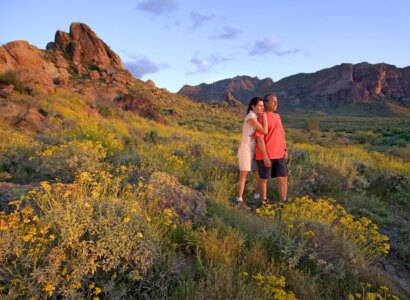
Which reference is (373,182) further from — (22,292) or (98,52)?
(98,52)

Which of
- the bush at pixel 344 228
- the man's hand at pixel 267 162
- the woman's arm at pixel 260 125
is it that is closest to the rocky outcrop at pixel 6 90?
the woman's arm at pixel 260 125

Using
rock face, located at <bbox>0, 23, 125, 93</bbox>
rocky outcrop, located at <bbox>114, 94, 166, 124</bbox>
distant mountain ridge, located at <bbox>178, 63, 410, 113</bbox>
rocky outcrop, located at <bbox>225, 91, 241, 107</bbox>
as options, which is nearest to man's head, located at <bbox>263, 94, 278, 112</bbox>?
rocky outcrop, located at <bbox>114, 94, 166, 124</bbox>

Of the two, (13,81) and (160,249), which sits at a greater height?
(13,81)

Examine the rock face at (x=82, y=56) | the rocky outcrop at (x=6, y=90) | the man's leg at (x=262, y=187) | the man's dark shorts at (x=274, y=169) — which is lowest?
the man's leg at (x=262, y=187)

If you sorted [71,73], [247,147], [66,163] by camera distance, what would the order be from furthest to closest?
1. [71,73]
2. [247,147]
3. [66,163]

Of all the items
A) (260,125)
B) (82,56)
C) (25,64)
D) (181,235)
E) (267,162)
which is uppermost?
(82,56)

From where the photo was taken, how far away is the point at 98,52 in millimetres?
58656

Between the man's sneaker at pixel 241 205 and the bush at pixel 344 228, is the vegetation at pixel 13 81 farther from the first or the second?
the bush at pixel 344 228

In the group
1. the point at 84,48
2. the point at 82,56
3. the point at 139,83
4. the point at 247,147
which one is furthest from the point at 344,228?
the point at 84,48

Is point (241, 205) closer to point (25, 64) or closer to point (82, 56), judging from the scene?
point (25, 64)

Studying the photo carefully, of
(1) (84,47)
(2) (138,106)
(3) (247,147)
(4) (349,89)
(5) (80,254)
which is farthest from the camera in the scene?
(4) (349,89)

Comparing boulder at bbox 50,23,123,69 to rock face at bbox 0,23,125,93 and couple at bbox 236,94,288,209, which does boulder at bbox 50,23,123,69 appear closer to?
rock face at bbox 0,23,125,93

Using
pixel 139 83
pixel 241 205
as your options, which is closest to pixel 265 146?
pixel 241 205

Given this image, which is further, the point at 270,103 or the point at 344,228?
the point at 270,103
